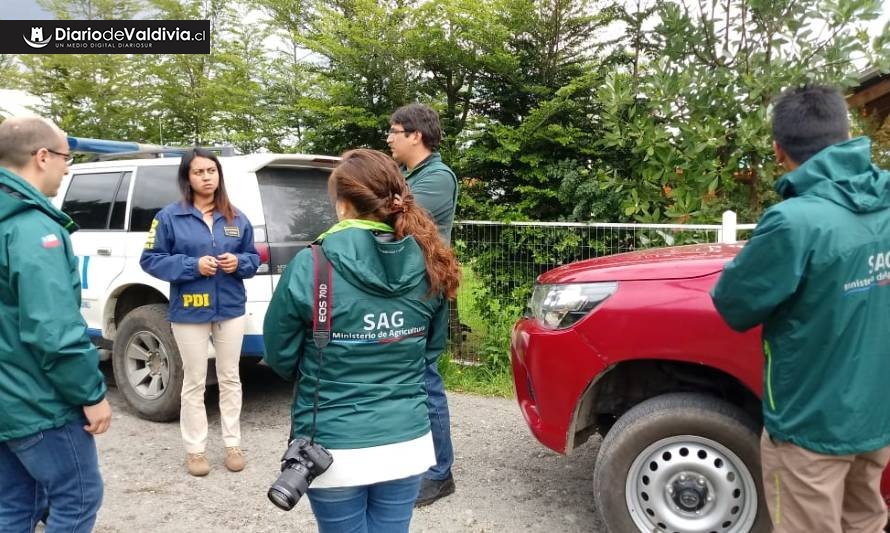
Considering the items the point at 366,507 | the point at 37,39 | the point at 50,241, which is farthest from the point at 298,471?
the point at 37,39

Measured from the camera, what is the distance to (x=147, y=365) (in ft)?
16.2

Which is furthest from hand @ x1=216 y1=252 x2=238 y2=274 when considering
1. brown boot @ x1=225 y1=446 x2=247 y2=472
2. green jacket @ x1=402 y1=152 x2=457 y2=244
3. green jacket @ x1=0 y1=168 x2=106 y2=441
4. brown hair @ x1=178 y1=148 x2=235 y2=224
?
green jacket @ x1=0 y1=168 x2=106 y2=441

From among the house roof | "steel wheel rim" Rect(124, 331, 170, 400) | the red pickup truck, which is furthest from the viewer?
the house roof

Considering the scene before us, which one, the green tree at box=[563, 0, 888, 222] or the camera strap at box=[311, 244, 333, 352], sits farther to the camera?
the green tree at box=[563, 0, 888, 222]

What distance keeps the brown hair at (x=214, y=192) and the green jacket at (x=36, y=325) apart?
176 centimetres

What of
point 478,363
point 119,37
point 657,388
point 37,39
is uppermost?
point 119,37

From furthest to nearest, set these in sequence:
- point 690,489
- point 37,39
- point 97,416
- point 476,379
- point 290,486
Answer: point 37,39, point 476,379, point 690,489, point 97,416, point 290,486

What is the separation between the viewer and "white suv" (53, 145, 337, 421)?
4496 mm

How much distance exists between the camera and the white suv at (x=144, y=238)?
14.8 ft

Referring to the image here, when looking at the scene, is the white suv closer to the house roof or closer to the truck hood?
the truck hood

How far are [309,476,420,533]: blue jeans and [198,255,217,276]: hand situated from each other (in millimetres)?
2180

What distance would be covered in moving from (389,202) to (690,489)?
1834 millimetres

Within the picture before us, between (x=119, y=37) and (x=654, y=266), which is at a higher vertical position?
(x=119, y=37)

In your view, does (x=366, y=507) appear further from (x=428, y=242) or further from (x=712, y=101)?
(x=712, y=101)
